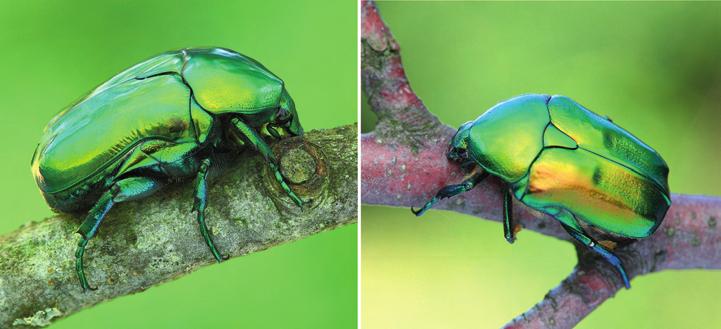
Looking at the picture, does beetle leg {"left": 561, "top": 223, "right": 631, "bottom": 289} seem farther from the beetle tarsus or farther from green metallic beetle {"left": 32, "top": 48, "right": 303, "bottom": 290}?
the beetle tarsus

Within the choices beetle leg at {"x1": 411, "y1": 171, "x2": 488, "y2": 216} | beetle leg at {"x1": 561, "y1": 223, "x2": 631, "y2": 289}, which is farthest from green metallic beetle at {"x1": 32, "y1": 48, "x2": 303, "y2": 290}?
beetle leg at {"x1": 561, "y1": 223, "x2": 631, "y2": 289}

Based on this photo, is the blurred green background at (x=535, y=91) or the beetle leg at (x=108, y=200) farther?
the blurred green background at (x=535, y=91)

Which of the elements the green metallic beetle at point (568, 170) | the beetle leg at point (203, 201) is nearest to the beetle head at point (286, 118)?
the beetle leg at point (203, 201)

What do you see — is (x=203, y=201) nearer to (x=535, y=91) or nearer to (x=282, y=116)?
(x=282, y=116)

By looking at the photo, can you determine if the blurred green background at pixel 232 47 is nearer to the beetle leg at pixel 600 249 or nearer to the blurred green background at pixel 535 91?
the blurred green background at pixel 535 91

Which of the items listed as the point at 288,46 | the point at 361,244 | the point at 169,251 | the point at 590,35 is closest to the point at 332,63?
the point at 288,46

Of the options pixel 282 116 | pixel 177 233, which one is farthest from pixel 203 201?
pixel 282 116
